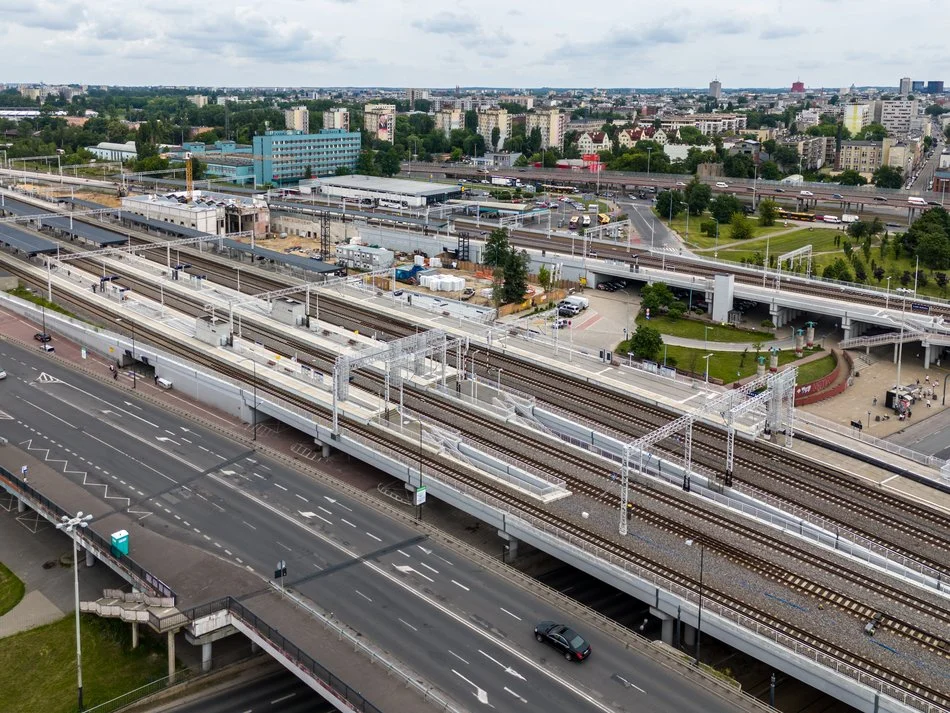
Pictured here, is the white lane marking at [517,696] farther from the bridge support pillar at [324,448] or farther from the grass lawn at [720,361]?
the grass lawn at [720,361]

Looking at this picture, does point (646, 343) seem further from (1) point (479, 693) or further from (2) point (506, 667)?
(1) point (479, 693)

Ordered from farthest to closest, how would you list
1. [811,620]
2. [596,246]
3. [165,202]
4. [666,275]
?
[165,202] → [596,246] → [666,275] → [811,620]

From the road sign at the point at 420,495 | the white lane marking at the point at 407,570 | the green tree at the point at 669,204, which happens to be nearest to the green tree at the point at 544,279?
the road sign at the point at 420,495

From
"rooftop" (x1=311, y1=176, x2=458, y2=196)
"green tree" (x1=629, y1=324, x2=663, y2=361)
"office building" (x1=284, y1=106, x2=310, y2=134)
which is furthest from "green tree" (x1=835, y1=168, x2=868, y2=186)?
"office building" (x1=284, y1=106, x2=310, y2=134)

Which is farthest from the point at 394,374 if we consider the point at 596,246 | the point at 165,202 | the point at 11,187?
the point at 11,187

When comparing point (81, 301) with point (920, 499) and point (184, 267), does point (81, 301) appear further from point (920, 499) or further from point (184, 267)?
point (920, 499)

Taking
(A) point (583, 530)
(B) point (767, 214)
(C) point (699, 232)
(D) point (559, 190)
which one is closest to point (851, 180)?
(B) point (767, 214)
